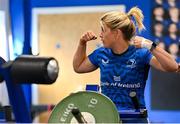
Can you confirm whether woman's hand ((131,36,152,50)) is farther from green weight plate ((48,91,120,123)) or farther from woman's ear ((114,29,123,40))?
green weight plate ((48,91,120,123))

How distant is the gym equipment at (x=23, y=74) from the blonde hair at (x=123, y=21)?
831 millimetres

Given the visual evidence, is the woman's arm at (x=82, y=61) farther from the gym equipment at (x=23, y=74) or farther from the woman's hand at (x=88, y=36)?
the gym equipment at (x=23, y=74)

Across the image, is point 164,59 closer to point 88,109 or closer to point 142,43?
point 142,43

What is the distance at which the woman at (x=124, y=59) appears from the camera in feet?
5.65

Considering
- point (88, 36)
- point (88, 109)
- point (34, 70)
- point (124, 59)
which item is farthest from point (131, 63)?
point (34, 70)

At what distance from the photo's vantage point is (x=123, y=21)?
1852mm

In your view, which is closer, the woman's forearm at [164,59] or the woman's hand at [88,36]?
the woman's forearm at [164,59]

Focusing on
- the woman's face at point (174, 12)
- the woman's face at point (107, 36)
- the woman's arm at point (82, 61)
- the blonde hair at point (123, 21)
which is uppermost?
the woman's face at point (174, 12)

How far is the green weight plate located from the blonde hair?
575 millimetres

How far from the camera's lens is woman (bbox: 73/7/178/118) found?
1.72m

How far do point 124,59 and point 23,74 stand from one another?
86 cm

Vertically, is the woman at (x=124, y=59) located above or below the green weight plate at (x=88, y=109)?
above

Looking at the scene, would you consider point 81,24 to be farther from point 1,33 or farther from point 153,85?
point 1,33

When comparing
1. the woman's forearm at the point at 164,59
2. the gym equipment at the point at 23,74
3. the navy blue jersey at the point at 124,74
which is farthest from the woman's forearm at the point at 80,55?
the gym equipment at the point at 23,74
